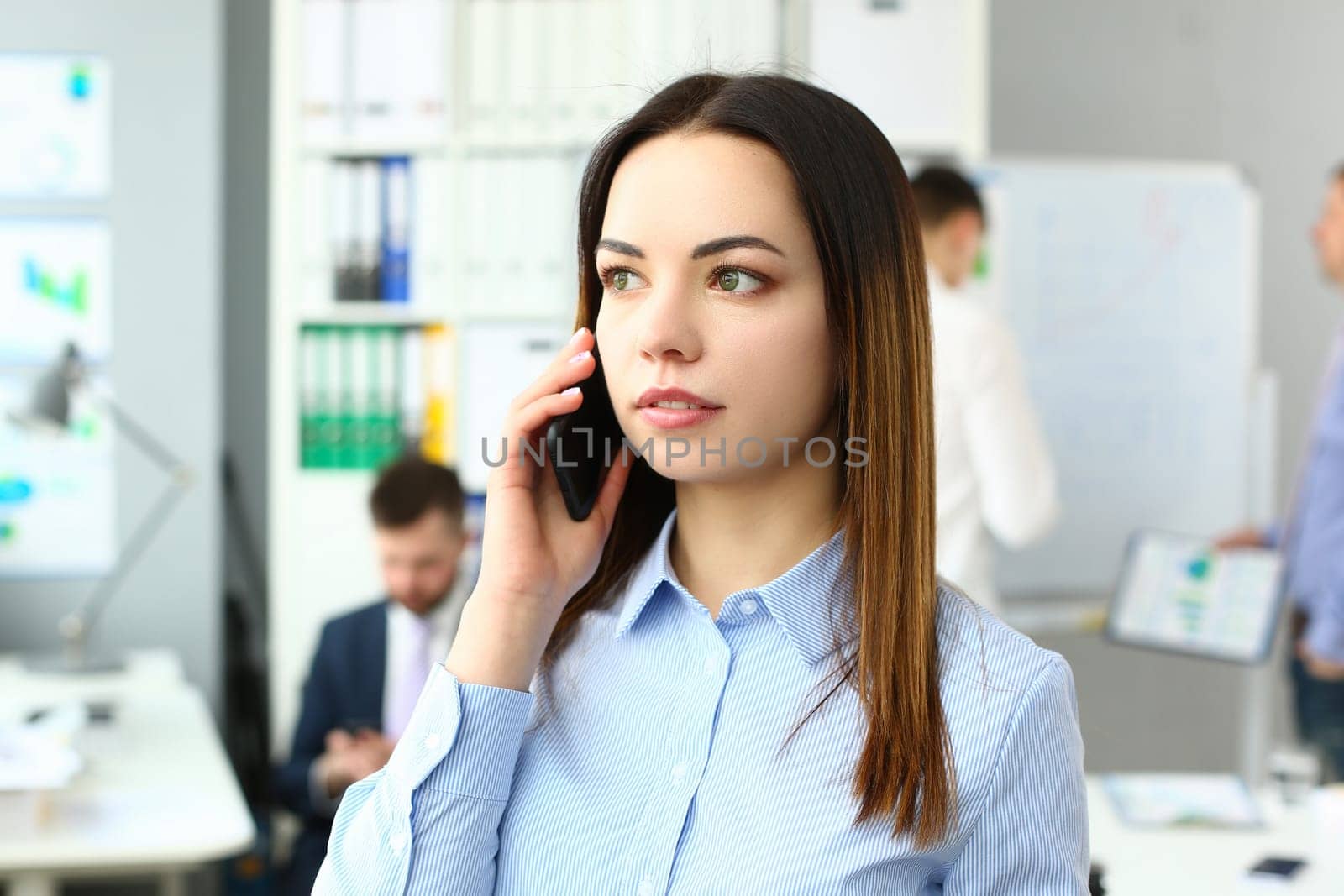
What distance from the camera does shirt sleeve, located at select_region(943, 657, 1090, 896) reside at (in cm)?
88

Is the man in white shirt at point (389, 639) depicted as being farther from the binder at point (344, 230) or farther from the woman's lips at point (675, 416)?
the woman's lips at point (675, 416)

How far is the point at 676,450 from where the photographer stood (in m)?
0.92

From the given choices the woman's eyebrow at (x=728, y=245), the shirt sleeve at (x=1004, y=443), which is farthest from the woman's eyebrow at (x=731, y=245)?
the shirt sleeve at (x=1004, y=443)

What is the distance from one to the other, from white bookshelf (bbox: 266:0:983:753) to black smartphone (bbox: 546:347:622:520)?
92.5 inches

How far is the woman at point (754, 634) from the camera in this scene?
0.89m

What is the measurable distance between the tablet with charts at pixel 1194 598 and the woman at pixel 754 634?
258 centimetres

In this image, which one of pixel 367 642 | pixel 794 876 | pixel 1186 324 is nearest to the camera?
pixel 794 876

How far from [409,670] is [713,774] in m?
1.84

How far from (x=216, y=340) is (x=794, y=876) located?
9.69ft

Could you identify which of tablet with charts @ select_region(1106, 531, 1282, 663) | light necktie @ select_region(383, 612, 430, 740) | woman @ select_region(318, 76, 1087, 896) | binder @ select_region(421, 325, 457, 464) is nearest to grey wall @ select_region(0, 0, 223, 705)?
binder @ select_region(421, 325, 457, 464)

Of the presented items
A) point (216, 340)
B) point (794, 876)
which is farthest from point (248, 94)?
point (794, 876)

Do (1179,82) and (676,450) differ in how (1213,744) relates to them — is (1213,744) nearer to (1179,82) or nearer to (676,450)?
(1179,82)

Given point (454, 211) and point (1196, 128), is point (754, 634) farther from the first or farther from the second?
point (1196, 128)

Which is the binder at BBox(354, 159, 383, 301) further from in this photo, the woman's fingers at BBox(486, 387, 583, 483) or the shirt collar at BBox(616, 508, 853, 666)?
the shirt collar at BBox(616, 508, 853, 666)
